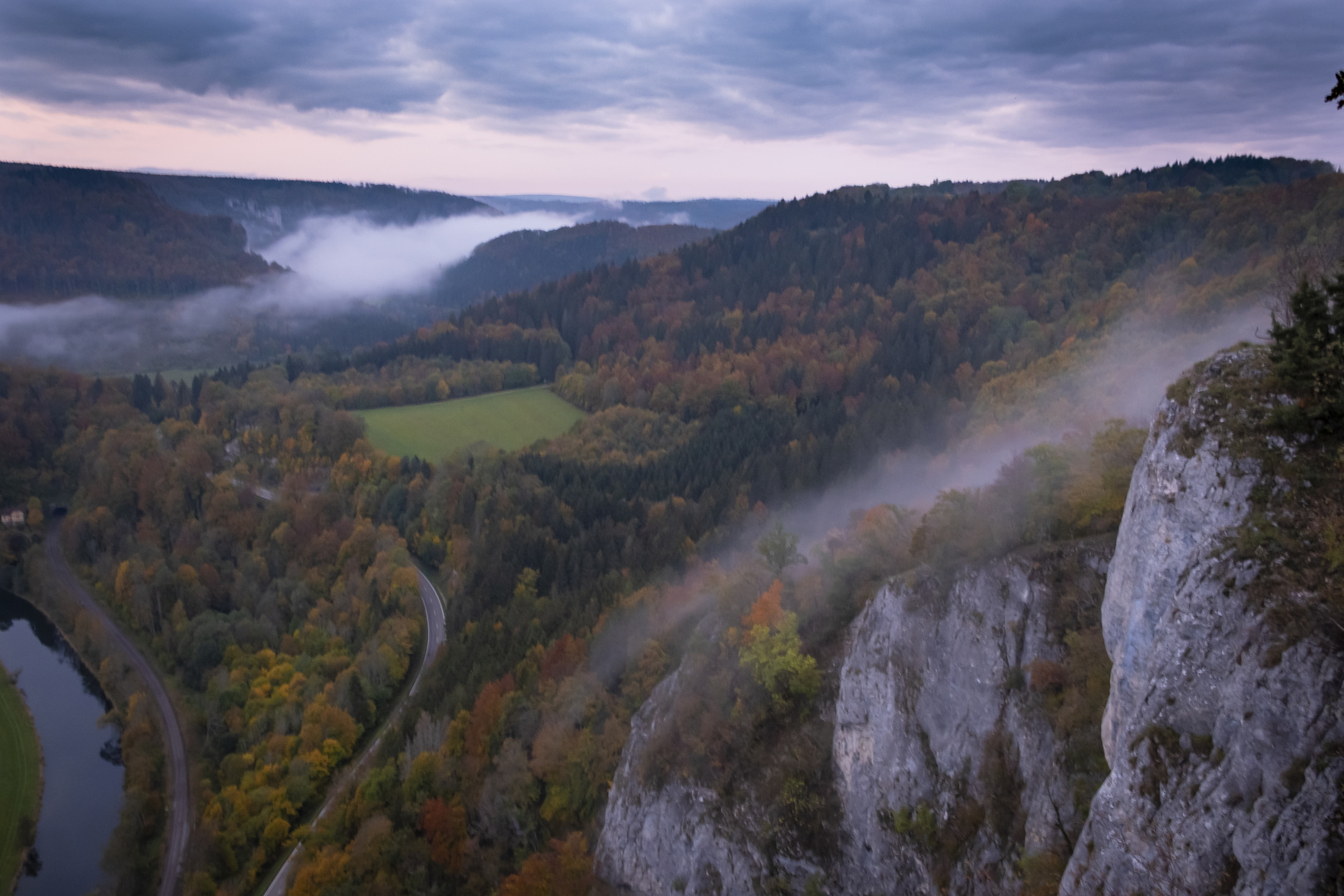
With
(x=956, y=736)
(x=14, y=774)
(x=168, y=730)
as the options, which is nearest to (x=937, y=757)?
(x=956, y=736)

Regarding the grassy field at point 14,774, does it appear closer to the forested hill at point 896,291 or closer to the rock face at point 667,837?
the rock face at point 667,837

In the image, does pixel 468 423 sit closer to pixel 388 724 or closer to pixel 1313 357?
pixel 388 724

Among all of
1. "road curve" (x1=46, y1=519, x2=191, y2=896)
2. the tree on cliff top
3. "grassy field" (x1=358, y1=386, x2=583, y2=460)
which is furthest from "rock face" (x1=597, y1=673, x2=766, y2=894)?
"grassy field" (x1=358, y1=386, x2=583, y2=460)

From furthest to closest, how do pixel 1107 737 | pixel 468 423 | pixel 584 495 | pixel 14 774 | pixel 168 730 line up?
1. pixel 468 423
2. pixel 584 495
3. pixel 168 730
4. pixel 14 774
5. pixel 1107 737

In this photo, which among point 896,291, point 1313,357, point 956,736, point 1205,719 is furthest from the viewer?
point 896,291

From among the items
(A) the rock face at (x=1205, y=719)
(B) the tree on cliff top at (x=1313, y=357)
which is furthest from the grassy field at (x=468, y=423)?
(B) the tree on cliff top at (x=1313, y=357)

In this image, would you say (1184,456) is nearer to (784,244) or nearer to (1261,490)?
(1261,490)

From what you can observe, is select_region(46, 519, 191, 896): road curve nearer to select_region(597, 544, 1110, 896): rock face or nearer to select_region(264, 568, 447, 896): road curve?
select_region(264, 568, 447, 896): road curve
